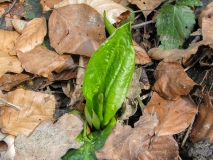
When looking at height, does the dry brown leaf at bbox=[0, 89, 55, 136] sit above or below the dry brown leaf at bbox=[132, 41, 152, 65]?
below

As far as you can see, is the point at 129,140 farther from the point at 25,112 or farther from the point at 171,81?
the point at 25,112

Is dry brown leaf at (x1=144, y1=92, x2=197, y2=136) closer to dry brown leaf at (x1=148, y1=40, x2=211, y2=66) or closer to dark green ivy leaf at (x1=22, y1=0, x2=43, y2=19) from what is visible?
dry brown leaf at (x1=148, y1=40, x2=211, y2=66)

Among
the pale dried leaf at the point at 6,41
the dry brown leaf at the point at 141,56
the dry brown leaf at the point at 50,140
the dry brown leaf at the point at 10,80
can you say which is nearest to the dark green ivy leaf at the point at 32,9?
the pale dried leaf at the point at 6,41

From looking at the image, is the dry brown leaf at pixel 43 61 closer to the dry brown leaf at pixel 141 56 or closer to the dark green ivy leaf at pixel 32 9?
the dark green ivy leaf at pixel 32 9

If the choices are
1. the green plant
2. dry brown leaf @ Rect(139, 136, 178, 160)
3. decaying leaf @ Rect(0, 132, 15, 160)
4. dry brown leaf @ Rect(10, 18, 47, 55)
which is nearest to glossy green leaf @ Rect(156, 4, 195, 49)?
the green plant

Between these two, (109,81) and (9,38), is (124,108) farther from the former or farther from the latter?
(9,38)
